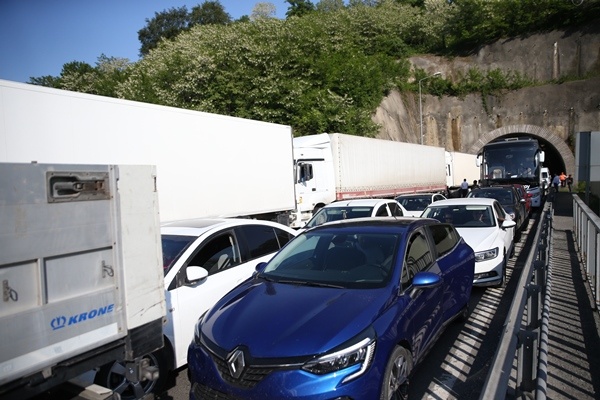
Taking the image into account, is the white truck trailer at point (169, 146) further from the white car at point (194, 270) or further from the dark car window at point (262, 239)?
the dark car window at point (262, 239)

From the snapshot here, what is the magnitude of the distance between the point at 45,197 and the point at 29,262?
1.19 feet

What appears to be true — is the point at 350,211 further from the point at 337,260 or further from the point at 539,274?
the point at 337,260

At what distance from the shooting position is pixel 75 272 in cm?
268

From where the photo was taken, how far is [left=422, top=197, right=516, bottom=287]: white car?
26.1ft

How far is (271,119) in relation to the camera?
93.0ft

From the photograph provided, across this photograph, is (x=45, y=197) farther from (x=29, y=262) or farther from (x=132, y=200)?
(x=132, y=200)

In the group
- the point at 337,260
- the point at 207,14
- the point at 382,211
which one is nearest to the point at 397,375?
the point at 337,260

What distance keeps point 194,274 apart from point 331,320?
1861mm

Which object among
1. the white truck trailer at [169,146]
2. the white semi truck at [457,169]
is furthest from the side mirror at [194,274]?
the white semi truck at [457,169]

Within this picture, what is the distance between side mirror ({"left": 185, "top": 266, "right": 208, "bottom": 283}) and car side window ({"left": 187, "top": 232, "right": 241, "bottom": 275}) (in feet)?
0.74

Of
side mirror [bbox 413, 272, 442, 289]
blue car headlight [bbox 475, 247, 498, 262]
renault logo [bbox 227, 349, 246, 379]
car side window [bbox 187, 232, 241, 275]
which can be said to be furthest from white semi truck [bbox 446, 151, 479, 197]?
renault logo [bbox 227, 349, 246, 379]

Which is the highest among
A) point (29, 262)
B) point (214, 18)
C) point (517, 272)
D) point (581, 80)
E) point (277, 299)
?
point (214, 18)

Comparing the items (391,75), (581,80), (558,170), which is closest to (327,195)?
(391,75)

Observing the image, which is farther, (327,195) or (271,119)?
(271,119)
